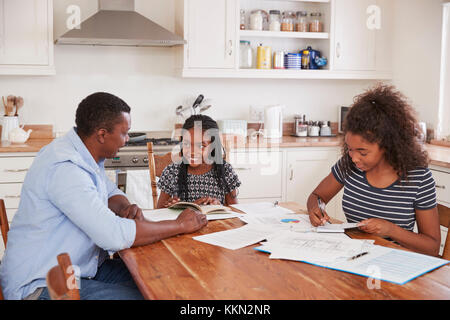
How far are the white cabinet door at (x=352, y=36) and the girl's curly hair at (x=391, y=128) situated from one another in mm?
2401

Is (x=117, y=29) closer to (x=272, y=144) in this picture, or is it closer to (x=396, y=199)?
(x=272, y=144)

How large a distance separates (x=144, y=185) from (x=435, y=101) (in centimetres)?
254

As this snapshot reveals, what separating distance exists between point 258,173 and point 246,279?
100 inches

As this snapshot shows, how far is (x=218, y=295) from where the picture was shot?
132cm

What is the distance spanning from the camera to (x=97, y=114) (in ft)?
5.97

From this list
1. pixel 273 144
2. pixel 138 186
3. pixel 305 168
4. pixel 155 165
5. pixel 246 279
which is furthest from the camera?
pixel 305 168

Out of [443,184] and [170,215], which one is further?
[443,184]

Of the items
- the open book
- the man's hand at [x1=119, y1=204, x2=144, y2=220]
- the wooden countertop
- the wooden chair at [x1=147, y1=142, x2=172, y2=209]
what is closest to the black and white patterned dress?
the wooden chair at [x1=147, y1=142, x2=172, y2=209]

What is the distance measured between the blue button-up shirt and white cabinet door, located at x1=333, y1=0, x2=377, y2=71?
308 cm

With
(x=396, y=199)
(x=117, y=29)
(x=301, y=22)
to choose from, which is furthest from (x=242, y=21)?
(x=396, y=199)

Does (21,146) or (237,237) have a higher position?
(21,146)

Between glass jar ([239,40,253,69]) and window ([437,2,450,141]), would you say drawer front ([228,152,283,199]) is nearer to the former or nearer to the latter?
glass jar ([239,40,253,69])
